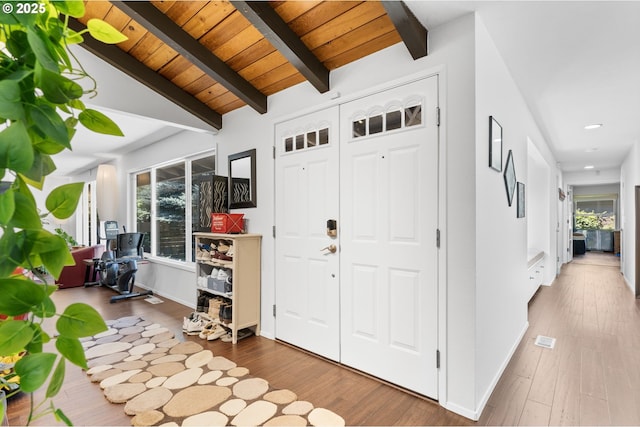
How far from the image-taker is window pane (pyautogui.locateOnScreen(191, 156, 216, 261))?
381cm

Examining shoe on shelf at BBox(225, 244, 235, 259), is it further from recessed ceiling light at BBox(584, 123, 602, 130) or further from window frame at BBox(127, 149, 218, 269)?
recessed ceiling light at BBox(584, 123, 602, 130)

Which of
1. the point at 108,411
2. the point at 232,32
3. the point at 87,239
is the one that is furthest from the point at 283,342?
the point at 87,239

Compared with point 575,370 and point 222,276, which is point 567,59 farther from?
point 222,276

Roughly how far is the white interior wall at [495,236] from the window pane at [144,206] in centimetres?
541

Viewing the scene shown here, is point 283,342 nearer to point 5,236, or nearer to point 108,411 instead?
point 108,411

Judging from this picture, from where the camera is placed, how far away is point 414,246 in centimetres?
232

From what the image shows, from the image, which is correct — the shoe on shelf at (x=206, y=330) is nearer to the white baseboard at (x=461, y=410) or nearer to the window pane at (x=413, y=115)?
the white baseboard at (x=461, y=410)

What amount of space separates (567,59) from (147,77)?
386 centimetres

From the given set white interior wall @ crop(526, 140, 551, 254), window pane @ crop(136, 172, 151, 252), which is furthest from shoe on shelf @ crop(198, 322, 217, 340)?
white interior wall @ crop(526, 140, 551, 254)

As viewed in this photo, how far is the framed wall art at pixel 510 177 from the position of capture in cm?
269

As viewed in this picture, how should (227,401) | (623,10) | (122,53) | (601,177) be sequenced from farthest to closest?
(601,177) < (122,53) < (227,401) < (623,10)

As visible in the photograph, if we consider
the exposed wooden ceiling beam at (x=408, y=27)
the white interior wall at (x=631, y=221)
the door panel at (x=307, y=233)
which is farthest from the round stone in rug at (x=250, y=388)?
the white interior wall at (x=631, y=221)

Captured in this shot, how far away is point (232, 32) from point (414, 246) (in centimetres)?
225

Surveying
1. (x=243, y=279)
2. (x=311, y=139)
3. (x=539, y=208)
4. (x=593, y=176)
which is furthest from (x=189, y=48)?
(x=593, y=176)
